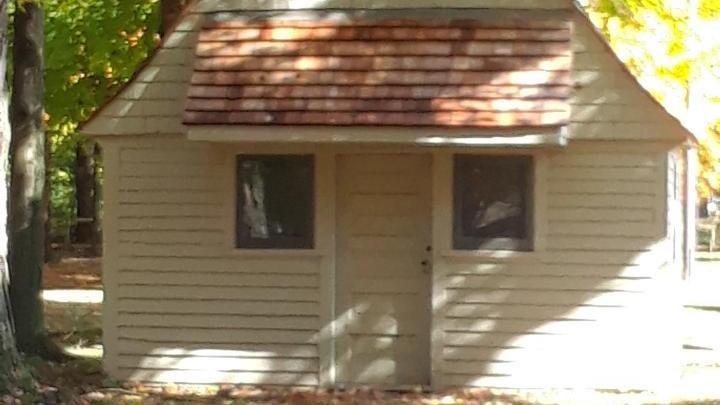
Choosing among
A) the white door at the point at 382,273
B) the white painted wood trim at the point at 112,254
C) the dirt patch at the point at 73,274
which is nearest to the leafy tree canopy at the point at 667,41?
the white door at the point at 382,273

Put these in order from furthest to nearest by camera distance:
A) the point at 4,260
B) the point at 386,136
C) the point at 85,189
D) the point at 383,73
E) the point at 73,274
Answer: the point at 85,189 → the point at 73,274 → the point at 383,73 → the point at 386,136 → the point at 4,260

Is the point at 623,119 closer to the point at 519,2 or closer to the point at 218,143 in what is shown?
the point at 519,2

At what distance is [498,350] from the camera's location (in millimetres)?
11359

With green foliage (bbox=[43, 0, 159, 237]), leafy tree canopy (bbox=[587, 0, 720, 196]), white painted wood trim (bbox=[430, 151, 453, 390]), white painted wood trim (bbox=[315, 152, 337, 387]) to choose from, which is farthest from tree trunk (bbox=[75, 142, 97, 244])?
white painted wood trim (bbox=[430, 151, 453, 390])

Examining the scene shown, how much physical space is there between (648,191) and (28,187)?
6230 mm

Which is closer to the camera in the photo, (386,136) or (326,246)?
(386,136)

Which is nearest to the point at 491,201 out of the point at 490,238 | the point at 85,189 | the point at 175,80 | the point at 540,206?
the point at 490,238

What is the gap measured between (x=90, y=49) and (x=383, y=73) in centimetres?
1010

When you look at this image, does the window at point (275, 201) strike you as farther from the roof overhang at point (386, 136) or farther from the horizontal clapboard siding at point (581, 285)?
the horizontal clapboard siding at point (581, 285)

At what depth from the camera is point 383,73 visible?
10953 mm

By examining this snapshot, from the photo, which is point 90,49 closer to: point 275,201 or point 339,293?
point 275,201

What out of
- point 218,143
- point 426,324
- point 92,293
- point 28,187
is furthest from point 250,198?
point 92,293

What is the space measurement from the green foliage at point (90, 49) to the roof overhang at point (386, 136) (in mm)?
8587

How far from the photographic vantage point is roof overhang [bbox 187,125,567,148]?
10.5 metres
